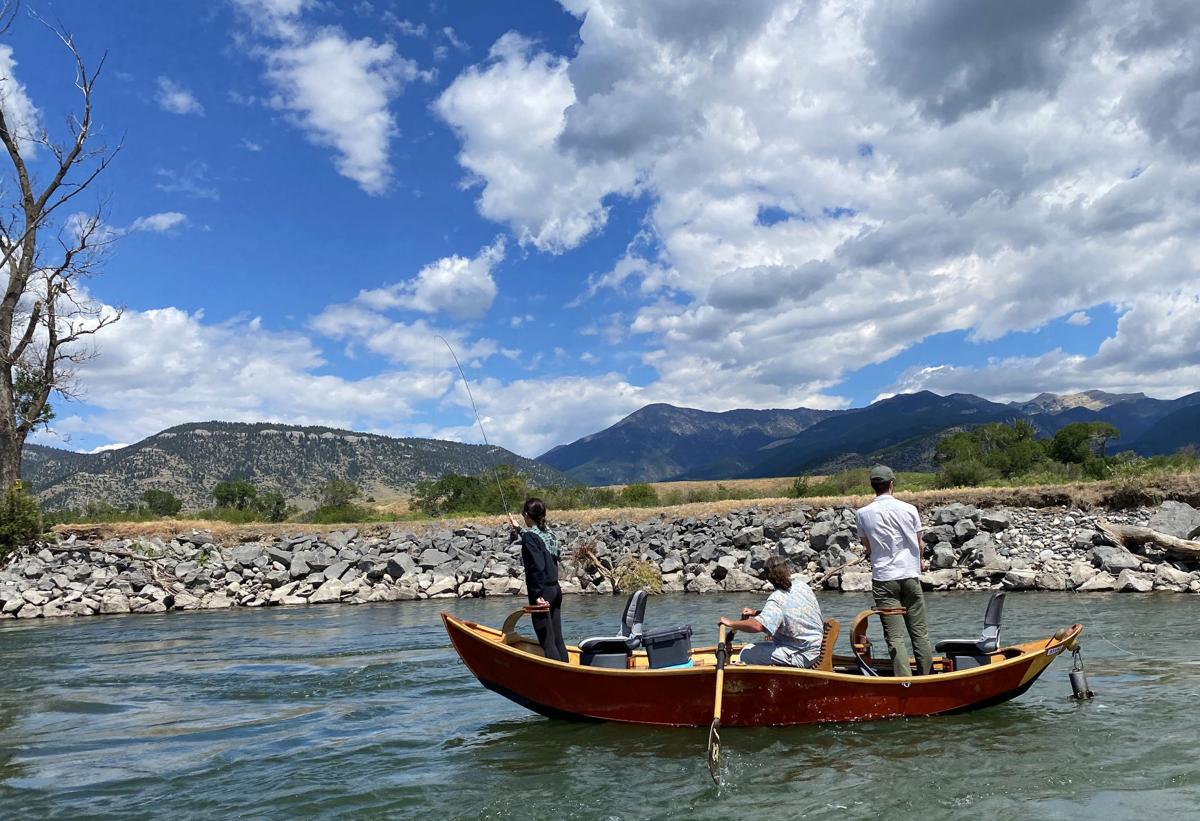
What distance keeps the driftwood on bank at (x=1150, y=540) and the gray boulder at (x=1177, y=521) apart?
39 cm

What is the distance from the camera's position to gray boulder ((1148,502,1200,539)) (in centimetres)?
2020

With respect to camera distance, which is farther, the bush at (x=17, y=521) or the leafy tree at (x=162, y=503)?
the leafy tree at (x=162, y=503)

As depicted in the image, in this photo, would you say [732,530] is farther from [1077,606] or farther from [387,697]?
[387,697]

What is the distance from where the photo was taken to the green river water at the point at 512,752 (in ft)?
21.6

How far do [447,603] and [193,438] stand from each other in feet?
339

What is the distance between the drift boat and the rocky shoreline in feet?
39.1

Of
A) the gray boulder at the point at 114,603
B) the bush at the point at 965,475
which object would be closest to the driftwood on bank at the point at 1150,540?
the bush at the point at 965,475

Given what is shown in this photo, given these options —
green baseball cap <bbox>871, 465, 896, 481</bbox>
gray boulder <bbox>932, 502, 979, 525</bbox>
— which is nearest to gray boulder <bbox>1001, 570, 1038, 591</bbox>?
gray boulder <bbox>932, 502, 979, 525</bbox>

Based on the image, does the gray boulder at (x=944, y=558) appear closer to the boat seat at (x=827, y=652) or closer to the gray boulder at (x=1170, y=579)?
the gray boulder at (x=1170, y=579)

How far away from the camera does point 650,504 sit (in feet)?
133

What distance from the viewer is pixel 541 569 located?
8.85 meters

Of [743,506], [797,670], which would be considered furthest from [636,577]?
[797,670]

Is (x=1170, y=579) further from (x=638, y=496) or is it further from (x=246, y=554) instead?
(x=638, y=496)

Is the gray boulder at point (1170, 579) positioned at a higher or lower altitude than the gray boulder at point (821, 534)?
lower
